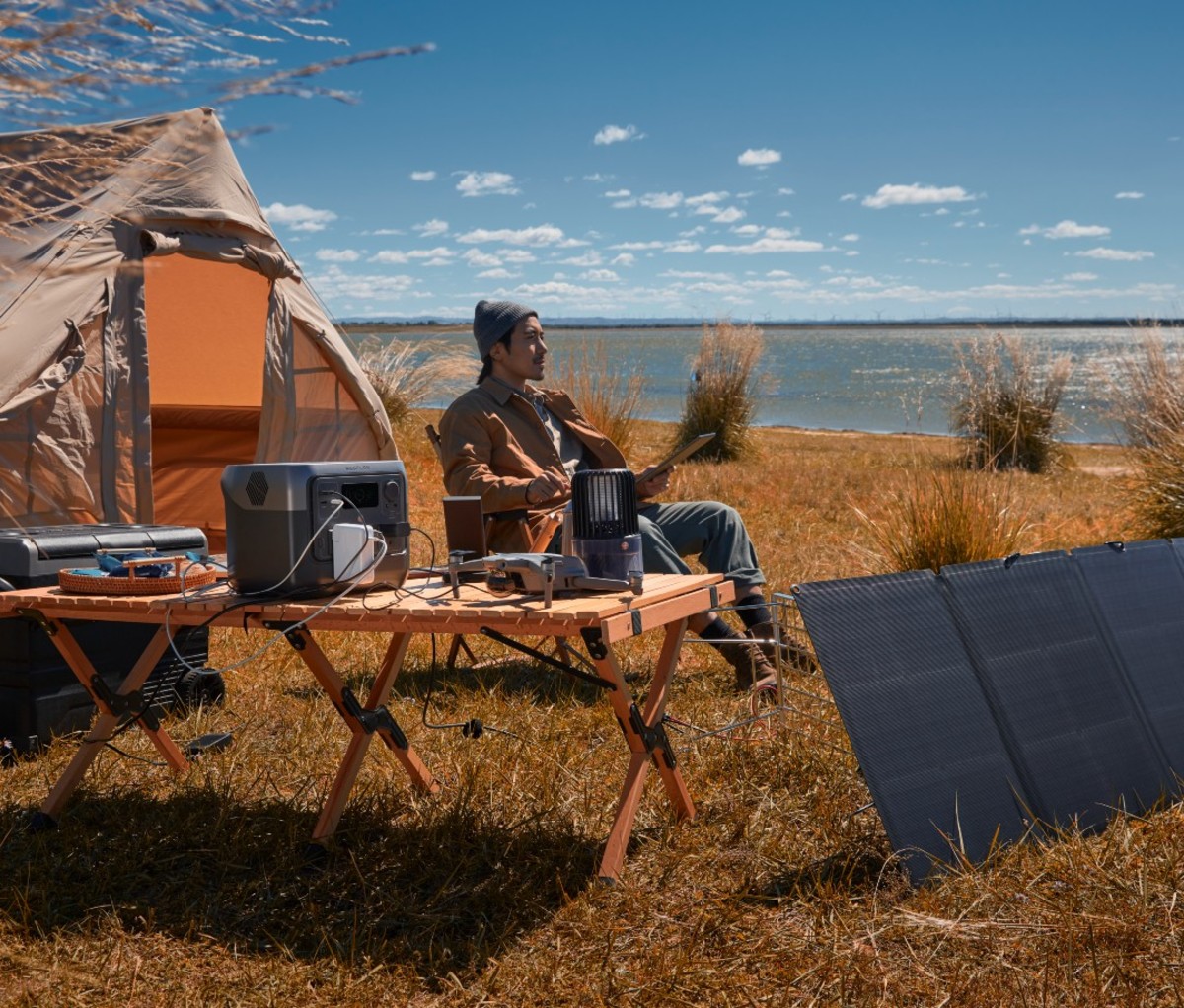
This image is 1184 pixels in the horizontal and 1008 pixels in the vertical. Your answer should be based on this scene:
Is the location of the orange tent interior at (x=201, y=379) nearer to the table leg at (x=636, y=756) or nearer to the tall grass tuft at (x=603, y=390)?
the tall grass tuft at (x=603, y=390)

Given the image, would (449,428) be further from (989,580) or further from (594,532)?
(989,580)

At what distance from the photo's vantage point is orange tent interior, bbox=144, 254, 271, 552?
23.1 feet

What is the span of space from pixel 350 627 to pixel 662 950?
2.98 ft

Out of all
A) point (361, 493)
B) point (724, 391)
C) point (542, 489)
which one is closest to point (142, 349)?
point (542, 489)

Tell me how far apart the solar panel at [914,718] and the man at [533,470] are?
115cm

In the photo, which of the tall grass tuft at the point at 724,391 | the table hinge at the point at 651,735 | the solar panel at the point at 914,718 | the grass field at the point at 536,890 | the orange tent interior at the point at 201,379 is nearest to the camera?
the grass field at the point at 536,890

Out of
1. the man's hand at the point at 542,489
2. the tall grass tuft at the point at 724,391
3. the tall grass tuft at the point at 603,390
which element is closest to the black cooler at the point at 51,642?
the man's hand at the point at 542,489

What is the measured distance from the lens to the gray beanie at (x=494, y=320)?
4.08 meters

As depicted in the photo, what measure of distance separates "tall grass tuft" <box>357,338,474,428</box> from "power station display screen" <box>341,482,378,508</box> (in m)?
8.88

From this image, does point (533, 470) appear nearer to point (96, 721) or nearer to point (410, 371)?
point (96, 721)

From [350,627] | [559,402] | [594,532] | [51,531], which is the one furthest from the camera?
[559,402]

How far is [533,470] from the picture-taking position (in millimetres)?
4082

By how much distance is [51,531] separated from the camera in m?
3.42

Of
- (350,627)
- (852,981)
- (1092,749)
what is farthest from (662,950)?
(1092,749)
